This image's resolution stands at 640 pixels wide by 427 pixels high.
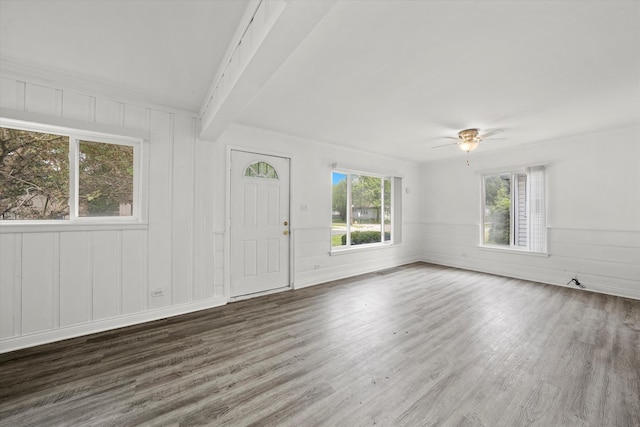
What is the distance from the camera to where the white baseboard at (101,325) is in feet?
7.88

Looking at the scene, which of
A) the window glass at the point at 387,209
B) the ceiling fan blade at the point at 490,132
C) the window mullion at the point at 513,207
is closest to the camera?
the ceiling fan blade at the point at 490,132

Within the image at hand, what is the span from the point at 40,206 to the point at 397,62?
12.0 ft

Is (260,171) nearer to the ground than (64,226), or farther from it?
farther from it

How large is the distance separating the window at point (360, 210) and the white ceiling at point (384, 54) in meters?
1.90

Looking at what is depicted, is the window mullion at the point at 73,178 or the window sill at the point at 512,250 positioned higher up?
the window mullion at the point at 73,178

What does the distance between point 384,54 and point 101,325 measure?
152 inches

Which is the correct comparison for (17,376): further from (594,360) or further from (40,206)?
(594,360)

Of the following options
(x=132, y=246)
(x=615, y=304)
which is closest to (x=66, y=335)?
(x=132, y=246)

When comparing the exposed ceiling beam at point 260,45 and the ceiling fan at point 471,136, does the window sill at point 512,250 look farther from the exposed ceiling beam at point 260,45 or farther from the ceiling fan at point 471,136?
the exposed ceiling beam at point 260,45

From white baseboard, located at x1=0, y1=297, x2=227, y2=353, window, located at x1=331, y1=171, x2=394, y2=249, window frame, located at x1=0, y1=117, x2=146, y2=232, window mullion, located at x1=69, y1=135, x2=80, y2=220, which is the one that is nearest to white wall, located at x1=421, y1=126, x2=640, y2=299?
window, located at x1=331, y1=171, x2=394, y2=249

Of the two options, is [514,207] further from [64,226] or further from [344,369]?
[64,226]

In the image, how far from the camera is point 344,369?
2.07m

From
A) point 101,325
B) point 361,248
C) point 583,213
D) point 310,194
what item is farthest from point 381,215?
point 101,325

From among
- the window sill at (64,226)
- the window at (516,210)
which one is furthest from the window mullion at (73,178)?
the window at (516,210)
